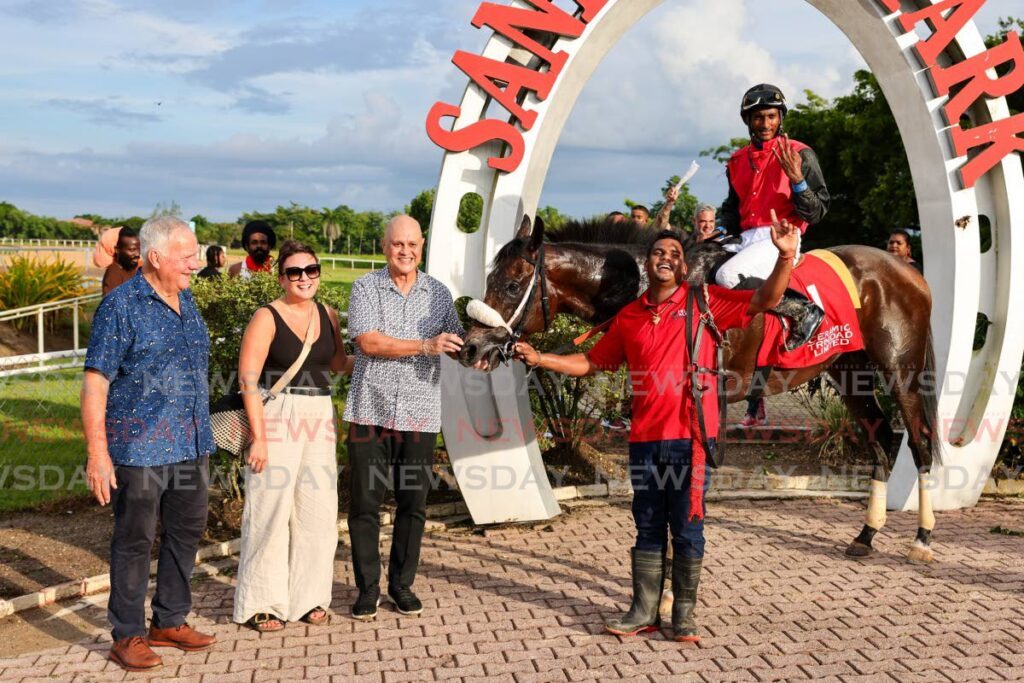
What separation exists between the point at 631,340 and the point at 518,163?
79.2 inches

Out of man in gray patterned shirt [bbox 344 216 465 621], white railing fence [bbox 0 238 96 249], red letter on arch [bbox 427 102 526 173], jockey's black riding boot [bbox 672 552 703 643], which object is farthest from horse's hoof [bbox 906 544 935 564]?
white railing fence [bbox 0 238 96 249]

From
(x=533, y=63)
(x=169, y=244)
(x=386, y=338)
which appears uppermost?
(x=533, y=63)

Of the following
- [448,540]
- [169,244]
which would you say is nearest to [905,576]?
[448,540]

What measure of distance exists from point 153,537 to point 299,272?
4.37 feet

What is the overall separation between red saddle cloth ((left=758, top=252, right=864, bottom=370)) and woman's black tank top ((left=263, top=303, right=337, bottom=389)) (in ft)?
8.17

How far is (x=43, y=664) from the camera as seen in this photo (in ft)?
12.7

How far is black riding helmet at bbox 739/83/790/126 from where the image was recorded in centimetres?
506

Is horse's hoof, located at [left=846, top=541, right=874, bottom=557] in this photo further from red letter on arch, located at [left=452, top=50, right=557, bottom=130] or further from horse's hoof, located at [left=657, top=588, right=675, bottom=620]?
red letter on arch, located at [left=452, top=50, right=557, bottom=130]

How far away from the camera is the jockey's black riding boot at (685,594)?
411 centimetres

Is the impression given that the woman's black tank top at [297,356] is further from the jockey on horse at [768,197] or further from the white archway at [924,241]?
the jockey on horse at [768,197]

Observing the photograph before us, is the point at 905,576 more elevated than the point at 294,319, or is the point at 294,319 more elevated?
the point at 294,319

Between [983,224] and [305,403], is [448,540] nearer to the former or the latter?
[305,403]

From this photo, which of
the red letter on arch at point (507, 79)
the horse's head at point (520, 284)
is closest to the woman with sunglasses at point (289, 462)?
the horse's head at point (520, 284)

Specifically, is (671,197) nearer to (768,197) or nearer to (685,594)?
(768,197)
